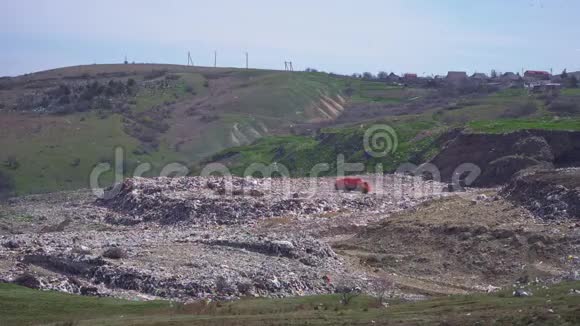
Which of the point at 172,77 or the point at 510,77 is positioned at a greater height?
the point at 510,77

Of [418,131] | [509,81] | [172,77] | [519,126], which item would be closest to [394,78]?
[509,81]

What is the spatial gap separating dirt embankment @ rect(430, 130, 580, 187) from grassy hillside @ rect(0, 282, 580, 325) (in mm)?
19787

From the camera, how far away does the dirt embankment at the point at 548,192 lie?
2836cm

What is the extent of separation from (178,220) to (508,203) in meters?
11.8

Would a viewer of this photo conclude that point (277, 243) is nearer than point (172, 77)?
Yes

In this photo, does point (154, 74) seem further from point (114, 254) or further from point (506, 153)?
point (114, 254)

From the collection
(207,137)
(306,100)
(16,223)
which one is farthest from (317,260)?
(306,100)

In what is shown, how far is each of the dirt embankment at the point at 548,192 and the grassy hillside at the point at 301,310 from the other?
936 cm

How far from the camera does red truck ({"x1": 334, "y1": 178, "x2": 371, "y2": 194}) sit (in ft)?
128

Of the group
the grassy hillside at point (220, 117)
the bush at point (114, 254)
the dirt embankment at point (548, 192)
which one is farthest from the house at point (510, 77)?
the bush at point (114, 254)

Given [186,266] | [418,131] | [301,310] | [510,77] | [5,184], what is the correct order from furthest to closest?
[510,77] → [5,184] → [418,131] → [186,266] → [301,310]

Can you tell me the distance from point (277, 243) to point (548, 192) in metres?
9.88

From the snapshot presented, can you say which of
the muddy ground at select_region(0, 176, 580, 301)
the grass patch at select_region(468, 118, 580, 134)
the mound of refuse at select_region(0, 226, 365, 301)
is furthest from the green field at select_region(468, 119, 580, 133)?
the mound of refuse at select_region(0, 226, 365, 301)

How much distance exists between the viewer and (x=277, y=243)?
26.0 metres
